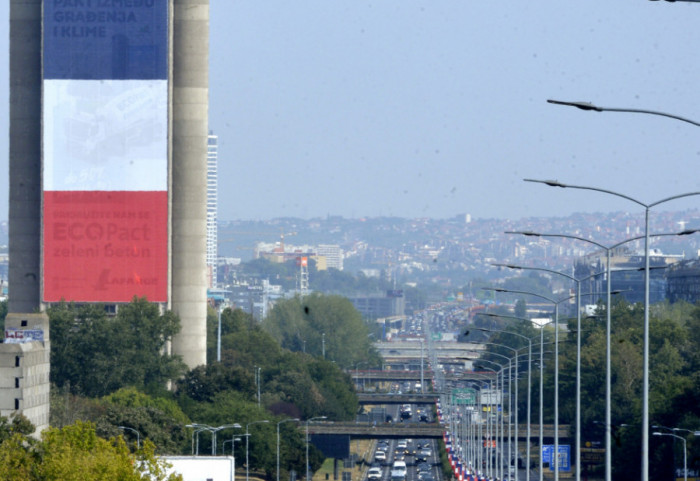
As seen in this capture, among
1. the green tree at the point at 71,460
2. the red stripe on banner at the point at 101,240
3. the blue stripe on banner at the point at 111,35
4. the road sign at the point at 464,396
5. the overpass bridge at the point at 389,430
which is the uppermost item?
the blue stripe on banner at the point at 111,35

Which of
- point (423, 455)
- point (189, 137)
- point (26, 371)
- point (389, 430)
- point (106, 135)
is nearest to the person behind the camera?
point (26, 371)

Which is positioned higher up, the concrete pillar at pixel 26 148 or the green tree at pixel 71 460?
the concrete pillar at pixel 26 148

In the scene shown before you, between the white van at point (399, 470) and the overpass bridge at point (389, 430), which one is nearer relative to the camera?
the white van at point (399, 470)

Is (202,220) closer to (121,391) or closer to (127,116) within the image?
(127,116)

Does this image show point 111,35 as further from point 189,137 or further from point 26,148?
point 26,148

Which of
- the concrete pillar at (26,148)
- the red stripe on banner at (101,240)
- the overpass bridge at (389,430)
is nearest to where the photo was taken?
the red stripe on banner at (101,240)

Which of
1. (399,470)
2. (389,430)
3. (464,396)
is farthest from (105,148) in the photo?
(464,396)

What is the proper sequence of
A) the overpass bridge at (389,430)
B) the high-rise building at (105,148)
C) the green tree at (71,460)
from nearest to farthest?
the green tree at (71,460) → the high-rise building at (105,148) → the overpass bridge at (389,430)

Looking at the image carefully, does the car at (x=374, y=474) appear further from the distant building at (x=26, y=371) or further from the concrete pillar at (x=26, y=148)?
the concrete pillar at (x=26, y=148)

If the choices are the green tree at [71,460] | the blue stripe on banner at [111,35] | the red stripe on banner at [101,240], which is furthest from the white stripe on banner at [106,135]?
the green tree at [71,460]
